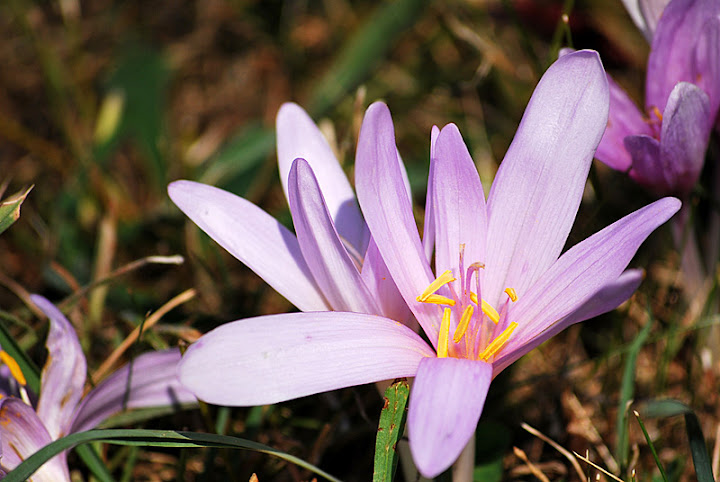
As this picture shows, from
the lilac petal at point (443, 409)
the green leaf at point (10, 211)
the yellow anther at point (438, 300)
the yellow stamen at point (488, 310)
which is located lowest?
the yellow stamen at point (488, 310)

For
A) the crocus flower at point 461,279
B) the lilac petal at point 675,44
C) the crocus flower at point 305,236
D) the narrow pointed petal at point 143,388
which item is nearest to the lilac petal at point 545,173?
the crocus flower at point 461,279

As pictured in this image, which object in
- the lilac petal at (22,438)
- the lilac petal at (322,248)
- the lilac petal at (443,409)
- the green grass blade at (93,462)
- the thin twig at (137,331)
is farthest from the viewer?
the thin twig at (137,331)

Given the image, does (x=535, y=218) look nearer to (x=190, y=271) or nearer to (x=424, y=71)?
(x=190, y=271)

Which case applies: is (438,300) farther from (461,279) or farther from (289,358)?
(289,358)

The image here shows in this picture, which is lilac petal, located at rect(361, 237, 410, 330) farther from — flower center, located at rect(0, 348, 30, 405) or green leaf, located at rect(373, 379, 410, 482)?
flower center, located at rect(0, 348, 30, 405)

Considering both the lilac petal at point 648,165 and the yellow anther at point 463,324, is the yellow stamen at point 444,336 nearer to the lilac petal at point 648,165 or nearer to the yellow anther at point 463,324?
the yellow anther at point 463,324

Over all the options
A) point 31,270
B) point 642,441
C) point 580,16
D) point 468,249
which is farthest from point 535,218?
point 31,270

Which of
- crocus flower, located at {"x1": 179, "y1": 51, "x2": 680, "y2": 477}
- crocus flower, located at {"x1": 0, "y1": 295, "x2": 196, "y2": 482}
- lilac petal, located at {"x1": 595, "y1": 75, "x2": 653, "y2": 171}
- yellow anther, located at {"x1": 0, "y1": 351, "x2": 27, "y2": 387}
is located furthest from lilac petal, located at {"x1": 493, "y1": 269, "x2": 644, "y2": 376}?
yellow anther, located at {"x1": 0, "y1": 351, "x2": 27, "y2": 387}

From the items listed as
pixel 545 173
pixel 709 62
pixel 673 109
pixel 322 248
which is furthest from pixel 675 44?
pixel 322 248
